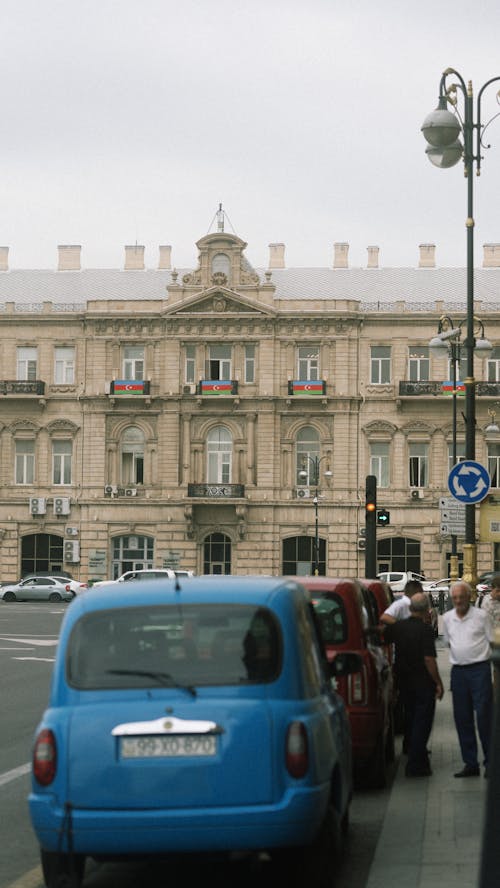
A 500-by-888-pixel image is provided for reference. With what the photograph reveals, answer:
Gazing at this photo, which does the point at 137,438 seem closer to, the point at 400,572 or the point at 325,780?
the point at 400,572

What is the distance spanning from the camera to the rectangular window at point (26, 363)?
73250 mm

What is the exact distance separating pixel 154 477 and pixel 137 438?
2.08 meters

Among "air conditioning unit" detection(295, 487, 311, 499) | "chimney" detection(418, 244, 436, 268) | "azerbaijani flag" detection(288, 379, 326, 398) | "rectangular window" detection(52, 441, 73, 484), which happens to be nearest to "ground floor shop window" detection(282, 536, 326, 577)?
"air conditioning unit" detection(295, 487, 311, 499)

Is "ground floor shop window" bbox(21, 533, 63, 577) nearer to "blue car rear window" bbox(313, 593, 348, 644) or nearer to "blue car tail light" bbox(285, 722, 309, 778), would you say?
"blue car rear window" bbox(313, 593, 348, 644)

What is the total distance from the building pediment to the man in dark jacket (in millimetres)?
57139

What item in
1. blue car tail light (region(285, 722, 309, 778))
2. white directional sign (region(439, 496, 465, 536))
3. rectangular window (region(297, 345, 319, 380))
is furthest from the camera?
rectangular window (region(297, 345, 319, 380))

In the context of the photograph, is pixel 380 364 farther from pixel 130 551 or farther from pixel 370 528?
pixel 370 528

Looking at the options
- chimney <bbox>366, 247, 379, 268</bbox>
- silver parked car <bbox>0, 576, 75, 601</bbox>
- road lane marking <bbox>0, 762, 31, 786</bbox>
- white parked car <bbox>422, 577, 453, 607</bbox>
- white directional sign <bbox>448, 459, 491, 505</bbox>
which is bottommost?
silver parked car <bbox>0, 576, 75, 601</bbox>

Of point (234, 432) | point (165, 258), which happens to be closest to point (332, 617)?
point (234, 432)

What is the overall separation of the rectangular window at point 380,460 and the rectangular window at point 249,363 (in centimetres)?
653

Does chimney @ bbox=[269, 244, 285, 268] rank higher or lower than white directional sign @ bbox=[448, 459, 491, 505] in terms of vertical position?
higher

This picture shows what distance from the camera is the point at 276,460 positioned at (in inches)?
2788

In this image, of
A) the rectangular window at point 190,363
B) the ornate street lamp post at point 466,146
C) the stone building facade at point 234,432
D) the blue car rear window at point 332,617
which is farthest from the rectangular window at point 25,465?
the blue car rear window at point 332,617

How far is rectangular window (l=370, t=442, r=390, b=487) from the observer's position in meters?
71.2
